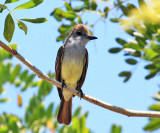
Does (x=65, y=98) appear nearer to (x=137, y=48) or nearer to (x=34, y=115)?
(x=34, y=115)

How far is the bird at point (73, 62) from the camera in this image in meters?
5.06

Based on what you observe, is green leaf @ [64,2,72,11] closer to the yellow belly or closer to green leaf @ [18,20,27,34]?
the yellow belly

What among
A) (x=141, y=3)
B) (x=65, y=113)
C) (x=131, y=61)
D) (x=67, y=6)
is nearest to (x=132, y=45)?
(x=131, y=61)

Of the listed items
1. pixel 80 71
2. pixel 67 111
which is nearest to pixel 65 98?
pixel 67 111

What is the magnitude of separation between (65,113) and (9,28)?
9.64ft

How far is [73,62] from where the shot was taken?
5043 mm

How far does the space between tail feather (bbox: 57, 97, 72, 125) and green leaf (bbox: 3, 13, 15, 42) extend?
2875 mm

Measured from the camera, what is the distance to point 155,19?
121 inches

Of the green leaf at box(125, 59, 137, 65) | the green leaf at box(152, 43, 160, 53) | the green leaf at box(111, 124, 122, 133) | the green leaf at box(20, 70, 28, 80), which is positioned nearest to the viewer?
the green leaf at box(152, 43, 160, 53)

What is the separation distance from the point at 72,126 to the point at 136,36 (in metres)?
2.07

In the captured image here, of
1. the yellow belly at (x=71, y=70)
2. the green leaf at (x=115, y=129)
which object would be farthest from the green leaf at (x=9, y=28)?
the green leaf at (x=115, y=129)

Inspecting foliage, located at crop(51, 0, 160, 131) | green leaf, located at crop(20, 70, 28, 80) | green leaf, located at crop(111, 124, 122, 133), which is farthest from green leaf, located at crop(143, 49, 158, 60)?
green leaf, located at crop(20, 70, 28, 80)

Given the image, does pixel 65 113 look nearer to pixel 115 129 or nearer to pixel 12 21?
pixel 115 129

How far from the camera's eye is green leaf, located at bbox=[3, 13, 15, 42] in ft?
8.85
